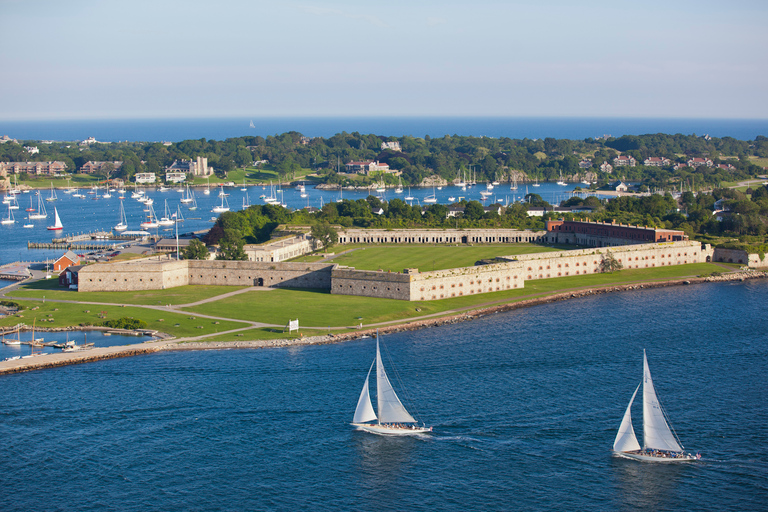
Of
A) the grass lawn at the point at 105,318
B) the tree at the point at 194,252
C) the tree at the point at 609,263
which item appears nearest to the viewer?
the grass lawn at the point at 105,318

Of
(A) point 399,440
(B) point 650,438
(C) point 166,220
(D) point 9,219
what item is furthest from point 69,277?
(D) point 9,219

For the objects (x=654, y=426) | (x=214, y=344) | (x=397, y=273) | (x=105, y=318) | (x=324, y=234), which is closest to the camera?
(x=654, y=426)

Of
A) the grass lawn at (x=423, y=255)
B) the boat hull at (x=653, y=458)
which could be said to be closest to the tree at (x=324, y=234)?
the grass lawn at (x=423, y=255)

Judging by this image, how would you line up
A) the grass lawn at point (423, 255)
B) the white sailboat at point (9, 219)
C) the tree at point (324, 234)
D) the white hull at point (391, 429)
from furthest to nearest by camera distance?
the white sailboat at point (9, 219) < the tree at point (324, 234) < the grass lawn at point (423, 255) < the white hull at point (391, 429)

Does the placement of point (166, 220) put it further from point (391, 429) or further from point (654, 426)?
point (654, 426)

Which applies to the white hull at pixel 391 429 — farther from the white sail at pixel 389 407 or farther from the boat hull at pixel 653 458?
the boat hull at pixel 653 458

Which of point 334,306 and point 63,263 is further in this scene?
point 63,263
